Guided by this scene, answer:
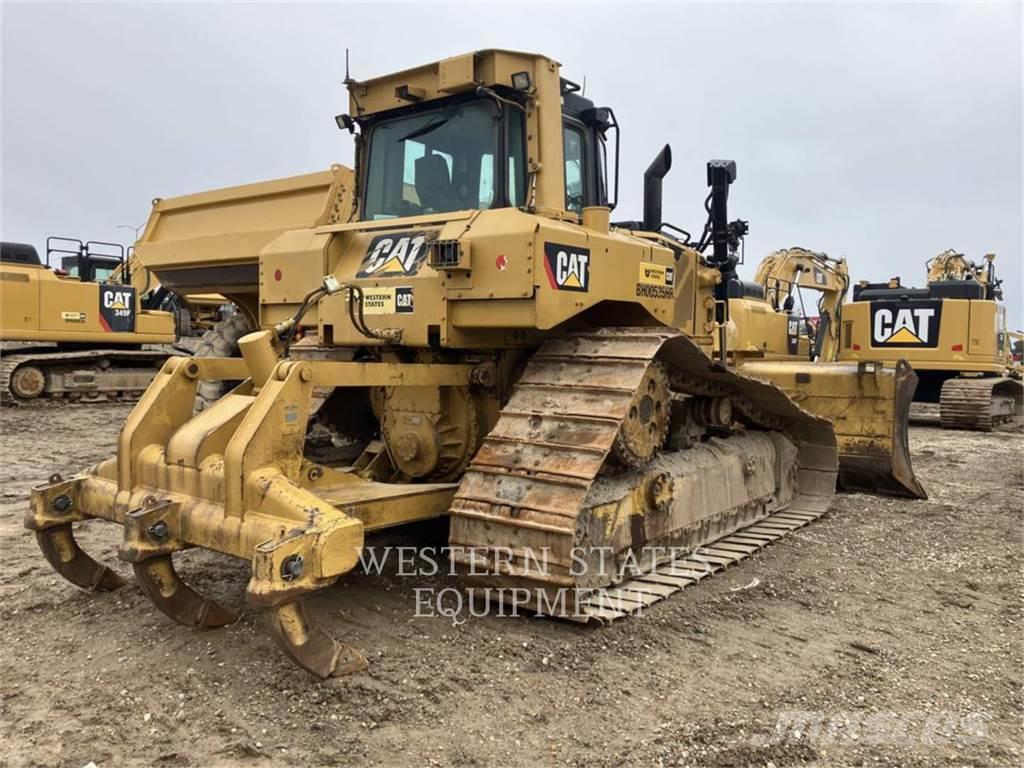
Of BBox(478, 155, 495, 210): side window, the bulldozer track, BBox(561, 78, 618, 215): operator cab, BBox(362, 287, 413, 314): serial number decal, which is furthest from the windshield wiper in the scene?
the bulldozer track

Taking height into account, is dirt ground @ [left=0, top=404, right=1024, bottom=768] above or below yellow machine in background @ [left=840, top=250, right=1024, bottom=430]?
below

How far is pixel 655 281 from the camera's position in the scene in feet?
17.2

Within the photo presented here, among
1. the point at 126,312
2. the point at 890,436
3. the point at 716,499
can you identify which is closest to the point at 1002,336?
the point at 890,436

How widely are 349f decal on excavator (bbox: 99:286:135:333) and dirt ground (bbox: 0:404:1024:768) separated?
10723 millimetres

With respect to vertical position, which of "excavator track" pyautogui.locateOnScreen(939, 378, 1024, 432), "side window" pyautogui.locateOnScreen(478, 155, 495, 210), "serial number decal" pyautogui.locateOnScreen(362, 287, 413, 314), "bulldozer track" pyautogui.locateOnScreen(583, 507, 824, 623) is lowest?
"bulldozer track" pyautogui.locateOnScreen(583, 507, 824, 623)

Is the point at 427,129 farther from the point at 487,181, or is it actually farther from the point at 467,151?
the point at 487,181

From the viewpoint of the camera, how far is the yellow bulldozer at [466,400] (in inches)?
146

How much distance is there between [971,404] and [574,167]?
1084 centimetres

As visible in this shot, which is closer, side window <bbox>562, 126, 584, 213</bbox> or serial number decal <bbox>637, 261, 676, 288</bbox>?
serial number decal <bbox>637, 261, 676, 288</bbox>

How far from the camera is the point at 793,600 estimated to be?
4.62 meters

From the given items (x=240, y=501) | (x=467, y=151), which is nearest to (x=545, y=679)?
(x=240, y=501)

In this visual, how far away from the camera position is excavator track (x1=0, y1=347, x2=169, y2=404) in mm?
13930

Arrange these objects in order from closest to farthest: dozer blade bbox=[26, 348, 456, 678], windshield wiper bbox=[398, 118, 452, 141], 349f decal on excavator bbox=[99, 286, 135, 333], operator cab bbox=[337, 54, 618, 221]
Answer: dozer blade bbox=[26, 348, 456, 678], operator cab bbox=[337, 54, 618, 221], windshield wiper bbox=[398, 118, 452, 141], 349f decal on excavator bbox=[99, 286, 135, 333]

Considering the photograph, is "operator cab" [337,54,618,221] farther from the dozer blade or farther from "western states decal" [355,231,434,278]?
the dozer blade
